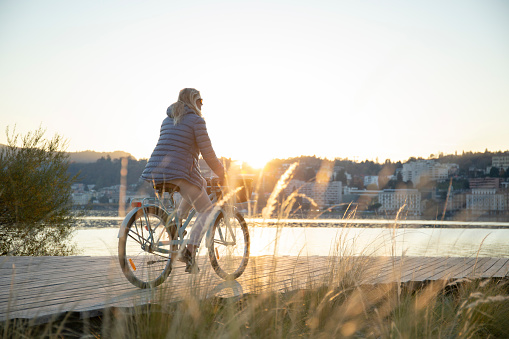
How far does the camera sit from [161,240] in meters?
3.54

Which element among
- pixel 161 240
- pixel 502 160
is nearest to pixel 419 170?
pixel 502 160

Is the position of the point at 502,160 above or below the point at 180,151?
above

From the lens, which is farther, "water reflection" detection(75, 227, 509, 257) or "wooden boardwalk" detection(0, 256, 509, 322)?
"water reflection" detection(75, 227, 509, 257)

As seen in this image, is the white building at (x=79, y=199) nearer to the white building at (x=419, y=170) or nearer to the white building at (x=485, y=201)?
the white building at (x=485, y=201)

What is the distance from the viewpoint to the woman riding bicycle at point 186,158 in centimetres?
364

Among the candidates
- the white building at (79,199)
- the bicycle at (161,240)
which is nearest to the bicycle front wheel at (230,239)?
the bicycle at (161,240)

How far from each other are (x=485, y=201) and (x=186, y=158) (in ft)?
217

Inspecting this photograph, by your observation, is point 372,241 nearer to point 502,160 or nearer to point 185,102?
point 185,102

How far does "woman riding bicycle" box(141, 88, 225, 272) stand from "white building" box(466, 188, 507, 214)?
56169 mm

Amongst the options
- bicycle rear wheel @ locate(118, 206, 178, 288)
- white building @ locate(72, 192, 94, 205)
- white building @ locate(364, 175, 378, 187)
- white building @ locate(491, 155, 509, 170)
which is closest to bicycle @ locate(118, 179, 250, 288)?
bicycle rear wheel @ locate(118, 206, 178, 288)

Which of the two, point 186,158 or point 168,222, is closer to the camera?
point 168,222

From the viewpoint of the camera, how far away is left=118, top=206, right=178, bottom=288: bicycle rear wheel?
10.9ft

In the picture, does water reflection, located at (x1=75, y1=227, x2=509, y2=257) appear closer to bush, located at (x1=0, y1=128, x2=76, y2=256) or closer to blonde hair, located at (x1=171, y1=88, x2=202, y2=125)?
blonde hair, located at (x1=171, y1=88, x2=202, y2=125)

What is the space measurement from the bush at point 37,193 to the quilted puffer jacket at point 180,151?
9.29 metres
